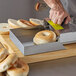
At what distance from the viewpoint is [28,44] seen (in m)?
1.35

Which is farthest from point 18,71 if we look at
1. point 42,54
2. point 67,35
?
point 67,35

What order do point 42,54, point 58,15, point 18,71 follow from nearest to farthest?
1. point 18,71
2. point 42,54
3. point 58,15

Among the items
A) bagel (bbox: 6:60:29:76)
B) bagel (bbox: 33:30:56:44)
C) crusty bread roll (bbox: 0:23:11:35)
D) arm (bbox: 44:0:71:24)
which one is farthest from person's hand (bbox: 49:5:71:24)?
bagel (bbox: 6:60:29:76)

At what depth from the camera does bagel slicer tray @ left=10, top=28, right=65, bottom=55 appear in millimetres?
1228

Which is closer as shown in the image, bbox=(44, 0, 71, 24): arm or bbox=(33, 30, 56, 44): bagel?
bbox=(33, 30, 56, 44): bagel

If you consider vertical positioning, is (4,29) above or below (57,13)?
below

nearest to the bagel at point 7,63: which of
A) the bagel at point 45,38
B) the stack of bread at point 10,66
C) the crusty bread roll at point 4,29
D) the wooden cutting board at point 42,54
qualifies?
the stack of bread at point 10,66

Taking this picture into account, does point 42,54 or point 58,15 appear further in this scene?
point 58,15

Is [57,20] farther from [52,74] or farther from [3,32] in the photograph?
[52,74]

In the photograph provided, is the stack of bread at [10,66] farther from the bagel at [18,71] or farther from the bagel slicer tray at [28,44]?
the bagel slicer tray at [28,44]

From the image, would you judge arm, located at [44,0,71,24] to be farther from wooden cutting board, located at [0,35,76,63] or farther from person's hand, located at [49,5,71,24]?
Answer: wooden cutting board, located at [0,35,76,63]

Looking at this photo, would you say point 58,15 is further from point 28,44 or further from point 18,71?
point 18,71

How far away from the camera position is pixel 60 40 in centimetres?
133

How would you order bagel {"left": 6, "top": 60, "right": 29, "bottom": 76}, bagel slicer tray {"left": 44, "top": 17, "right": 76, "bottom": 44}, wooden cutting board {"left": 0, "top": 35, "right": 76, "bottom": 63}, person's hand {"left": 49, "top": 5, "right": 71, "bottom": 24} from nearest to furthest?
1. bagel {"left": 6, "top": 60, "right": 29, "bottom": 76}
2. wooden cutting board {"left": 0, "top": 35, "right": 76, "bottom": 63}
3. bagel slicer tray {"left": 44, "top": 17, "right": 76, "bottom": 44}
4. person's hand {"left": 49, "top": 5, "right": 71, "bottom": 24}
